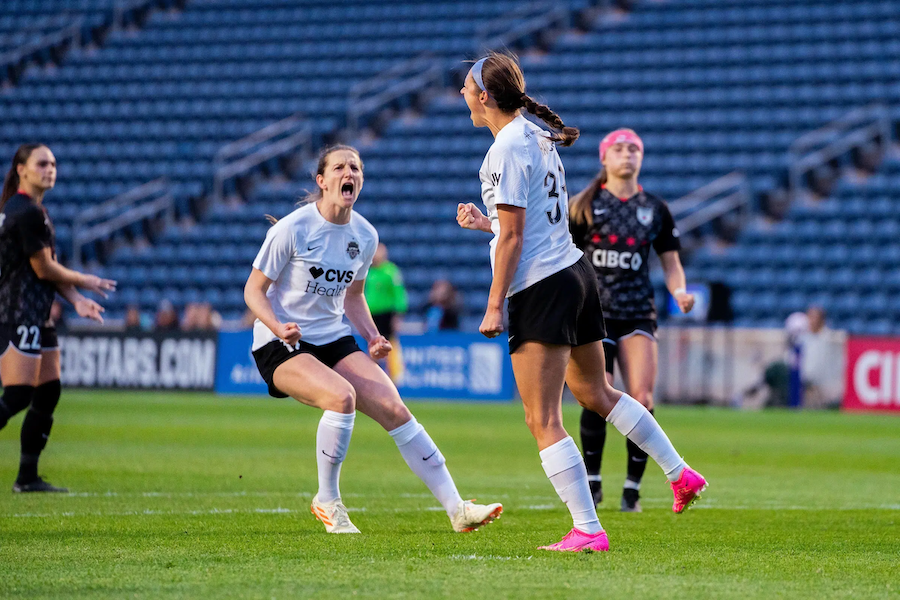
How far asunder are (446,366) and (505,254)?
15688 millimetres

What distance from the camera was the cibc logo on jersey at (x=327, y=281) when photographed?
6438 mm

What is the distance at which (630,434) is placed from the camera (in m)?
5.76

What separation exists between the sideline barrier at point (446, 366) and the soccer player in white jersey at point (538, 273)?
14830mm

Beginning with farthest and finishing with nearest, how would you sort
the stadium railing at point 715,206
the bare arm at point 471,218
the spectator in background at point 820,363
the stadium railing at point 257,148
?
1. the stadium railing at point 257,148
2. the stadium railing at point 715,206
3. the spectator in background at point 820,363
4. the bare arm at point 471,218

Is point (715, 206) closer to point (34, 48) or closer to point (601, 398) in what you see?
point (601, 398)

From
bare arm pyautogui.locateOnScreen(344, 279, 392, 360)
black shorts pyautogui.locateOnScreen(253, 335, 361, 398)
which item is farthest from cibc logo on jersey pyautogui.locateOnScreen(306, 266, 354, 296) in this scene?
black shorts pyautogui.locateOnScreen(253, 335, 361, 398)

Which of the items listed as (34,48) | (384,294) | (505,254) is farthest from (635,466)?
(34,48)

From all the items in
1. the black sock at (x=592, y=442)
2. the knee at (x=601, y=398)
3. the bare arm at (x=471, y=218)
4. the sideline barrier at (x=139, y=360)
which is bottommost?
the sideline barrier at (x=139, y=360)

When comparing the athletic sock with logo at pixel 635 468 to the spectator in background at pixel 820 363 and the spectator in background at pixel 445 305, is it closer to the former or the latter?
the spectator in background at pixel 820 363

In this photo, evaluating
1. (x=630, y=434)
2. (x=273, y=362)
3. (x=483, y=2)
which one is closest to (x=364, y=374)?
(x=273, y=362)

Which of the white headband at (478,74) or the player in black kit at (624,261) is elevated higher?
the white headband at (478,74)

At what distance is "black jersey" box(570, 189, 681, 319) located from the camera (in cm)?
764

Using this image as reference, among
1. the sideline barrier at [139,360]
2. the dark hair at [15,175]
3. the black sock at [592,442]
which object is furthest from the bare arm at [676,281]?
the sideline barrier at [139,360]

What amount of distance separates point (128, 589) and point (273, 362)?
2113mm
